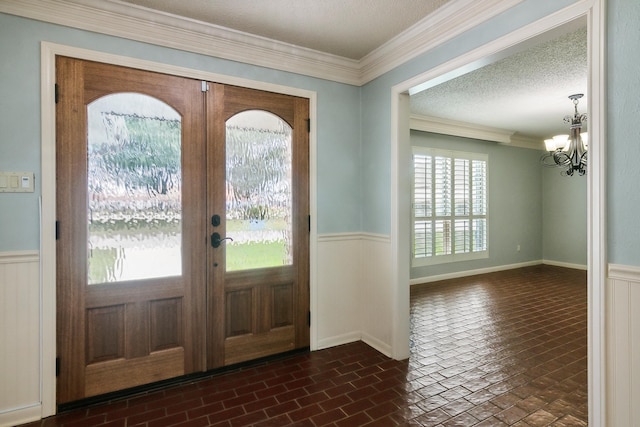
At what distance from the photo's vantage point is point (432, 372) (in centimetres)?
271

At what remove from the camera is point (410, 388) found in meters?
2.46

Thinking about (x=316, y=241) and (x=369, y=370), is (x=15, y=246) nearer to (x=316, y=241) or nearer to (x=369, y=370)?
(x=316, y=241)

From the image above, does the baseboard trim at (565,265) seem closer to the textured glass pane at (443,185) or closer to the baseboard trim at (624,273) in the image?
the textured glass pane at (443,185)

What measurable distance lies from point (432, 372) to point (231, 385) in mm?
1626

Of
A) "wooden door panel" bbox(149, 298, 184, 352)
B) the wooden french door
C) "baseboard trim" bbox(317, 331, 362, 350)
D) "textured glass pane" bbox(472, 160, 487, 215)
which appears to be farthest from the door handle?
"textured glass pane" bbox(472, 160, 487, 215)

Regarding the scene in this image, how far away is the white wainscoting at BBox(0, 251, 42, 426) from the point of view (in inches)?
82.0

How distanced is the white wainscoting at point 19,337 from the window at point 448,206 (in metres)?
4.84

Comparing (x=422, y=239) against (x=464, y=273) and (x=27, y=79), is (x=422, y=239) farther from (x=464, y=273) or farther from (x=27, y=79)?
(x=27, y=79)

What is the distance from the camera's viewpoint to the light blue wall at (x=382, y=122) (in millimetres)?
2408

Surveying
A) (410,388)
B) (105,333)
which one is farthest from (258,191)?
(410,388)

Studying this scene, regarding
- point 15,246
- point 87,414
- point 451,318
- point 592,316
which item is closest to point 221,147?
point 15,246

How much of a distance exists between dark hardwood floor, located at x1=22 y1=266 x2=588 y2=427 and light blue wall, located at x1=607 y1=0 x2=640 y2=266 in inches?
49.8

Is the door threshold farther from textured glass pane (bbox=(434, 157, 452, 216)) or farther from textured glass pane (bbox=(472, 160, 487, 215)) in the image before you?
textured glass pane (bbox=(472, 160, 487, 215))

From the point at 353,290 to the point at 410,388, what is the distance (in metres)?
1.09
